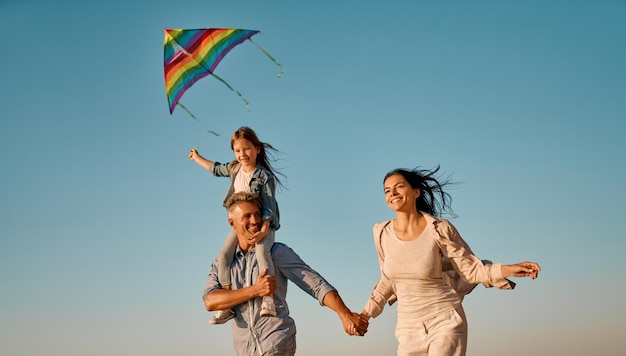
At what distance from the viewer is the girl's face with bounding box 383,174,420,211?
7.73m

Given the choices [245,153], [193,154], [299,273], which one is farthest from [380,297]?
[193,154]

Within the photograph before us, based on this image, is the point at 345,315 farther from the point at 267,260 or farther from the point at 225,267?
the point at 225,267

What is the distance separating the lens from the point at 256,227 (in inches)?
304

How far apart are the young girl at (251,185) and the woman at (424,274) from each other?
1.19 meters

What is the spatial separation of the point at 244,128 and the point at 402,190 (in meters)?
2.40

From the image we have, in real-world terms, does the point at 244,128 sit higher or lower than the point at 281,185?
higher

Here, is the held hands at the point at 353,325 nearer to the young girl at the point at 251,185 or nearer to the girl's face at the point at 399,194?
the young girl at the point at 251,185

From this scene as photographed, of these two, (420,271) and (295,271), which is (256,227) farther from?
(420,271)

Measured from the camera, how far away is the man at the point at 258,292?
277 inches

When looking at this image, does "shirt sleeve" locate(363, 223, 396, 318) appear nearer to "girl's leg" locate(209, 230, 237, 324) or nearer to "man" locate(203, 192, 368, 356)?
"man" locate(203, 192, 368, 356)

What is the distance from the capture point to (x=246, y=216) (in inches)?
304

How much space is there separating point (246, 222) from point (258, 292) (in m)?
0.86

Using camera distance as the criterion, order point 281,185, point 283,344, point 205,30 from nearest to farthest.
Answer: point 283,344 < point 281,185 < point 205,30

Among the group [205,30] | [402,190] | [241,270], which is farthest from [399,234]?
[205,30]
